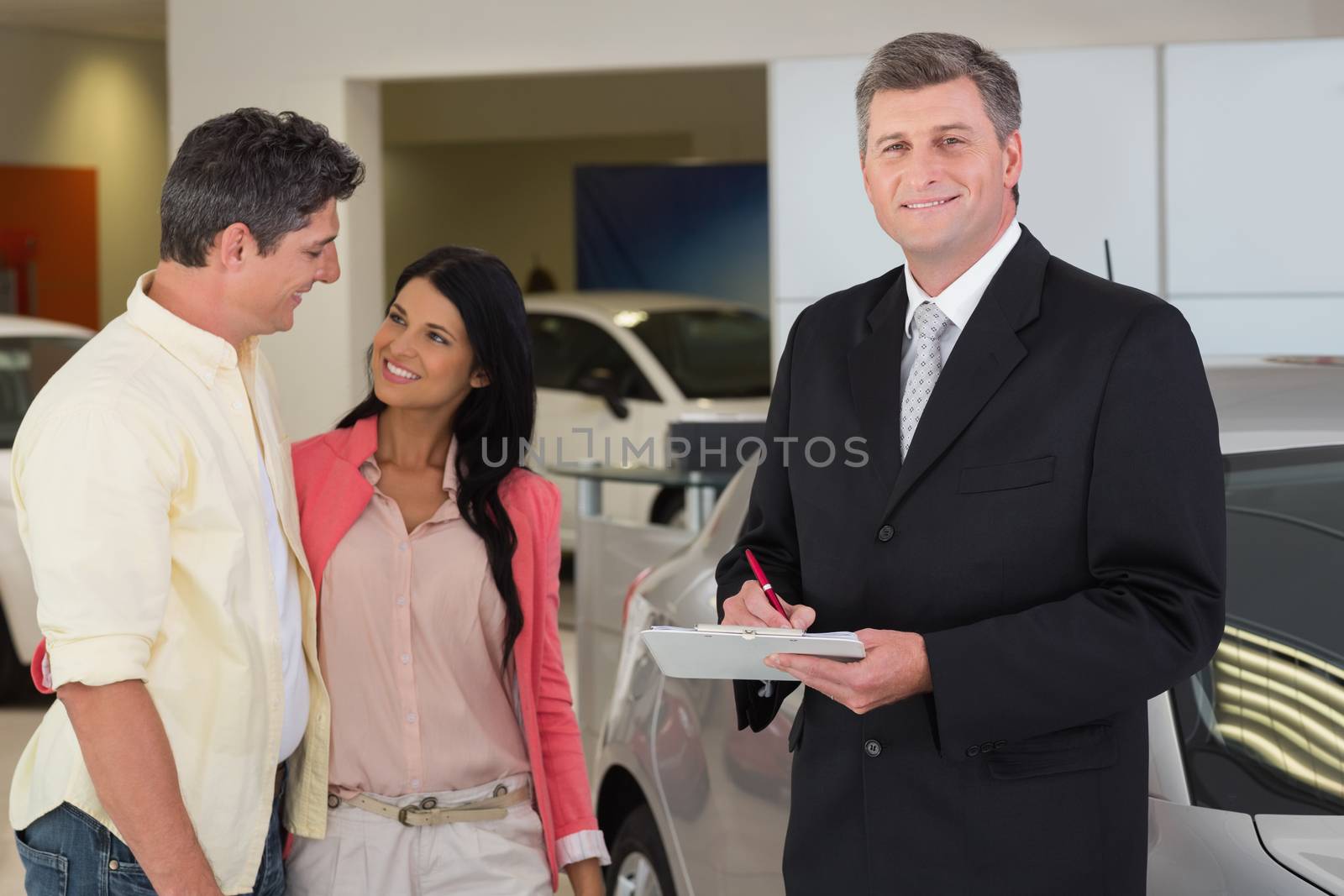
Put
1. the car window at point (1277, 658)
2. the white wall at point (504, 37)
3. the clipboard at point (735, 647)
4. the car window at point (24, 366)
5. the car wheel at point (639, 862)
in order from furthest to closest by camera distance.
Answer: the white wall at point (504, 37) → the car window at point (24, 366) → the car wheel at point (639, 862) → the car window at point (1277, 658) → the clipboard at point (735, 647)

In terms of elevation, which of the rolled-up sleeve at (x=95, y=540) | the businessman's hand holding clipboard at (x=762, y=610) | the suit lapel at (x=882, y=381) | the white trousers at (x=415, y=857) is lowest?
the white trousers at (x=415, y=857)

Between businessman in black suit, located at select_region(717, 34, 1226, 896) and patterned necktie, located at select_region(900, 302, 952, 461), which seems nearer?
businessman in black suit, located at select_region(717, 34, 1226, 896)

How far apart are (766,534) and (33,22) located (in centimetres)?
968

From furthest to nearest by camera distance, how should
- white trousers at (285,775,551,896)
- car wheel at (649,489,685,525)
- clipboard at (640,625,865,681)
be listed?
car wheel at (649,489,685,525) < white trousers at (285,775,551,896) < clipboard at (640,625,865,681)

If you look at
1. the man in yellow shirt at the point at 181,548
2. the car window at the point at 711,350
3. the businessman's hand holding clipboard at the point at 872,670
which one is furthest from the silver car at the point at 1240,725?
the car window at the point at 711,350

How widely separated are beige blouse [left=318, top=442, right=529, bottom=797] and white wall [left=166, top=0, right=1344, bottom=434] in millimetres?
4802

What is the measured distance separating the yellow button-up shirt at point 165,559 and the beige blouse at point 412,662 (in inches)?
9.6

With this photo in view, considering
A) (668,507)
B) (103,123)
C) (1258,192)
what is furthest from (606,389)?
(103,123)

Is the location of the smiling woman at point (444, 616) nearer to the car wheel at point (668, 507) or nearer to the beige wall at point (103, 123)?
the car wheel at point (668, 507)

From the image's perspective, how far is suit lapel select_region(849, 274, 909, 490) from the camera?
5.33 feet

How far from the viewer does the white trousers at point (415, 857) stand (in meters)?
1.93

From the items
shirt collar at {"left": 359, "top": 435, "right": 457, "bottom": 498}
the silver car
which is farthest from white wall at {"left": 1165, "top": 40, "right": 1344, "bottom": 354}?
shirt collar at {"left": 359, "top": 435, "right": 457, "bottom": 498}

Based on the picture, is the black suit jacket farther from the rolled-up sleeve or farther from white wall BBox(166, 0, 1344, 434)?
white wall BBox(166, 0, 1344, 434)

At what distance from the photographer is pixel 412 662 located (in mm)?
2008
